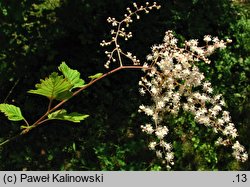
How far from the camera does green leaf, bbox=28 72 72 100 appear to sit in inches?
58.8

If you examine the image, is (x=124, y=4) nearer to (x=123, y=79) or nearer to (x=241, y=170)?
(x=123, y=79)

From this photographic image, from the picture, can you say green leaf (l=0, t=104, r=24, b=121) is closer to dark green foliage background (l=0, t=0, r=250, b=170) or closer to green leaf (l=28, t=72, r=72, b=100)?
green leaf (l=28, t=72, r=72, b=100)

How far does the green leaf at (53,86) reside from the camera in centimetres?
149

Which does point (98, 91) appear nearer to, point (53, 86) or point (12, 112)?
point (12, 112)

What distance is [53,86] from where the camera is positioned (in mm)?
1528

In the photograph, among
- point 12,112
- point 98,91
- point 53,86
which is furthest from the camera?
point 98,91

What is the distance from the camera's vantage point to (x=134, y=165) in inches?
140

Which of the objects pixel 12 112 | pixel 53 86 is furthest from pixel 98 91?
pixel 53 86

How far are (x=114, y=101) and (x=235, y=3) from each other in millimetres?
1998

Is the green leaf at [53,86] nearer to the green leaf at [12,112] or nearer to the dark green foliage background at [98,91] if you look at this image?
the green leaf at [12,112]

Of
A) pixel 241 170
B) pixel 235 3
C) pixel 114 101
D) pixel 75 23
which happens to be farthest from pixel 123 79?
pixel 235 3

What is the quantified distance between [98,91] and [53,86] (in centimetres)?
234

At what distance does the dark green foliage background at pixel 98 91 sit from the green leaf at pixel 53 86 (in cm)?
188

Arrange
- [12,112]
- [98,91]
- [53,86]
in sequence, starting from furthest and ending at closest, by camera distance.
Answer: [98,91], [12,112], [53,86]
